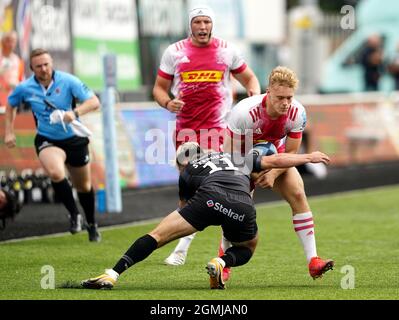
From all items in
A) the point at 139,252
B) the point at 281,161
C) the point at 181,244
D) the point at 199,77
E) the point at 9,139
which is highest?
A: the point at 199,77

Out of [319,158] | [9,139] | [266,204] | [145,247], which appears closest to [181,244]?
[145,247]

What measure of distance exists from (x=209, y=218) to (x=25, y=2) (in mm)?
10696

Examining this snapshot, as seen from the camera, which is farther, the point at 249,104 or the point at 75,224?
the point at 75,224

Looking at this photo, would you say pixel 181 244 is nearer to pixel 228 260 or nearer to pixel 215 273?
pixel 228 260

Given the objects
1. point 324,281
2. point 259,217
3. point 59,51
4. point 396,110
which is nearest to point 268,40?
point 396,110

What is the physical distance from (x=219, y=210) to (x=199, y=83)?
268cm

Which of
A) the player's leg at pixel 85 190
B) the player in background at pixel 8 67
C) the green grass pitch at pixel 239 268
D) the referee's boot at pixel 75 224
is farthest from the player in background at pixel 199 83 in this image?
the player in background at pixel 8 67

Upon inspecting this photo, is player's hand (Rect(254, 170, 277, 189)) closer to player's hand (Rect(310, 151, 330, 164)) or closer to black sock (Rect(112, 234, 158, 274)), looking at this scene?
player's hand (Rect(310, 151, 330, 164))

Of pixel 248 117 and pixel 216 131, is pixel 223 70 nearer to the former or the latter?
pixel 216 131

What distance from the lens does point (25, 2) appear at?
19375mm

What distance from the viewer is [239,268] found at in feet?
36.9

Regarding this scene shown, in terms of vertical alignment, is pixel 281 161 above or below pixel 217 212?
above

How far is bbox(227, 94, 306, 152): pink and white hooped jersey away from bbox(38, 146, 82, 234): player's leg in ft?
11.8

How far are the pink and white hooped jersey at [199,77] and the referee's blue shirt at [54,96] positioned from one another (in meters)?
1.78
